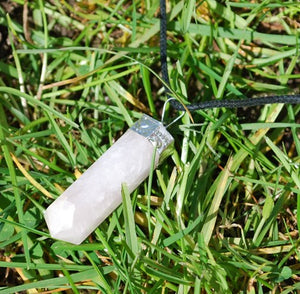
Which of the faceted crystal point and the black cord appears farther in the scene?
the black cord

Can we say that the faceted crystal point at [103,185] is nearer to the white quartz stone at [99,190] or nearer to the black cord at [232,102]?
the white quartz stone at [99,190]

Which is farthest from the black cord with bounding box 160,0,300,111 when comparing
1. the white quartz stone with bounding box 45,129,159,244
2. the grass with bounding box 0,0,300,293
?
the white quartz stone with bounding box 45,129,159,244

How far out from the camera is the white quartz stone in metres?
1.15

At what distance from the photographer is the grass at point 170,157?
1.21 m

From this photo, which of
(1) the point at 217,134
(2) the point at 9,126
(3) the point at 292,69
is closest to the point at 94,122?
(2) the point at 9,126

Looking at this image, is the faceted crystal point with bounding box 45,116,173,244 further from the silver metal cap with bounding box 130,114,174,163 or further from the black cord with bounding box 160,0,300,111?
the black cord with bounding box 160,0,300,111

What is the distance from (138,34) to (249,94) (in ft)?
Answer: 1.18

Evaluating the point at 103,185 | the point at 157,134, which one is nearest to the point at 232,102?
the point at 157,134

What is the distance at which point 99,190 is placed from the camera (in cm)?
116

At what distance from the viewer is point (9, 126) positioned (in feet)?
4.70

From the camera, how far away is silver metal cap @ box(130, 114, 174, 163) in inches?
48.3

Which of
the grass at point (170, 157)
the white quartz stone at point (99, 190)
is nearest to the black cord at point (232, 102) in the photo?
the grass at point (170, 157)

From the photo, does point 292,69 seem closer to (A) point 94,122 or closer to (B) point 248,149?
(B) point 248,149

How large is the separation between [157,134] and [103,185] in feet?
0.59
